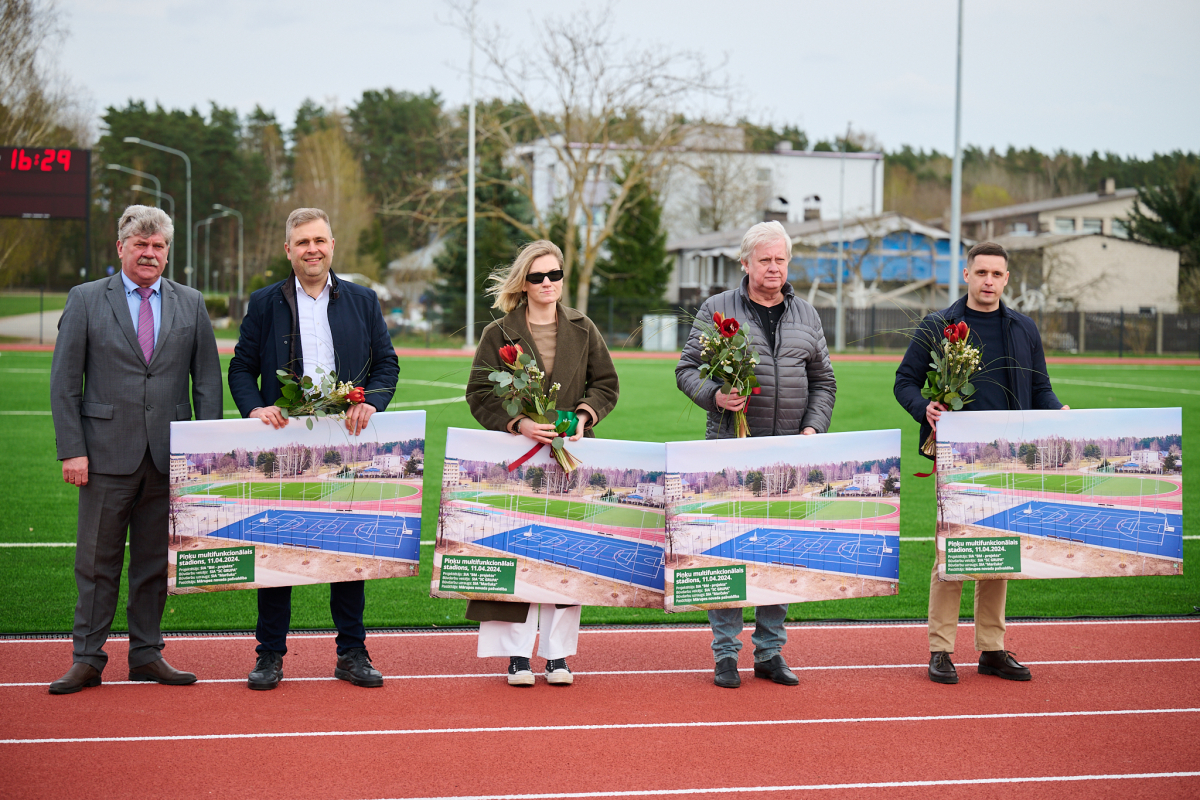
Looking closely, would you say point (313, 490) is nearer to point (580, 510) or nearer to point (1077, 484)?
point (580, 510)

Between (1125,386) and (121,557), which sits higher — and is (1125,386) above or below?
above

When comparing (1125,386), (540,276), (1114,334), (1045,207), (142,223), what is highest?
(1045,207)

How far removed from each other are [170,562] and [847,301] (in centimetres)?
4514

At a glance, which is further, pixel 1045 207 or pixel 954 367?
pixel 1045 207

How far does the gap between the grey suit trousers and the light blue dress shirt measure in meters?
0.60

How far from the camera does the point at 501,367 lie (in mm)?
4984

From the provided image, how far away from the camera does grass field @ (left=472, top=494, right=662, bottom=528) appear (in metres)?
4.91

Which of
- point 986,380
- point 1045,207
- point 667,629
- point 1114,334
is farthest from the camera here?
point 1045,207

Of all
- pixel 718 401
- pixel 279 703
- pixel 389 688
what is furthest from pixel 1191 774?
pixel 279 703

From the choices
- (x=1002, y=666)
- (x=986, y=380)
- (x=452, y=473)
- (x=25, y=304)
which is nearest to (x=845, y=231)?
(x=25, y=304)

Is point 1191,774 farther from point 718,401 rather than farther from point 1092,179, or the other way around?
point 1092,179

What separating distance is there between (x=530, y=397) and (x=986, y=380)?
2.23 metres

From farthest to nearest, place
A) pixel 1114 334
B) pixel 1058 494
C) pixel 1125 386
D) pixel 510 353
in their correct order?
pixel 1114 334 → pixel 1125 386 → pixel 1058 494 → pixel 510 353

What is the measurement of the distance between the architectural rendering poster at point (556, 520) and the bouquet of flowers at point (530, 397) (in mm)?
71
